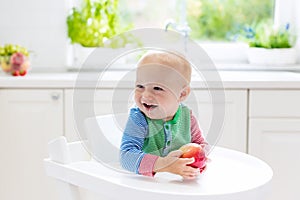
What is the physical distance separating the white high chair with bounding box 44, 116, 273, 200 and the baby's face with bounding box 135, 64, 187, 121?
0.17m

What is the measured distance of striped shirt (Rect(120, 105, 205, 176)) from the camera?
132cm

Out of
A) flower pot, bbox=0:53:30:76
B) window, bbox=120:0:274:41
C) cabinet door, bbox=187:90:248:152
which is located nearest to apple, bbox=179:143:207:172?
cabinet door, bbox=187:90:248:152

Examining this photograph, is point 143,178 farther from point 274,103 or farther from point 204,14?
point 204,14

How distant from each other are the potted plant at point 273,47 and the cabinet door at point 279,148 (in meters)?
0.57

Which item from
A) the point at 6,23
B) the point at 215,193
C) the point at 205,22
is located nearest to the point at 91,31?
the point at 6,23

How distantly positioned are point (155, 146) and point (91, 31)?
5.31ft

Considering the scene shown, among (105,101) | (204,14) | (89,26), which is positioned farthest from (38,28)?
(105,101)

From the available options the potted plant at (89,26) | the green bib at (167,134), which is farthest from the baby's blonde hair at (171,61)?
the potted plant at (89,26)

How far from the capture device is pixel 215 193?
4.10 feet

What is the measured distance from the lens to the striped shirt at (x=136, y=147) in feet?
4.34

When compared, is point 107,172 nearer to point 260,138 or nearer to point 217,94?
point 217,94

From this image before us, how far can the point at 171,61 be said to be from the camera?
127cm

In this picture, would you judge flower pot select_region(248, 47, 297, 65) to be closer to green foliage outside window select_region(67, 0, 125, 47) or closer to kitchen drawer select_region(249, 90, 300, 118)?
kitchen drawer select_region(249, 90, 300, 118)

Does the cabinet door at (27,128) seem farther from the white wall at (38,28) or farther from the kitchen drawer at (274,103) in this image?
the kitchen drawer at (274,103)
